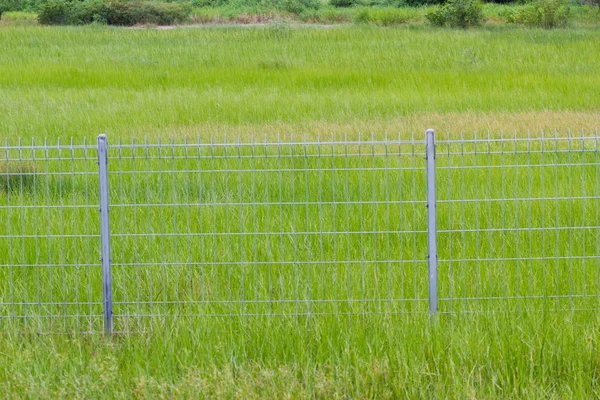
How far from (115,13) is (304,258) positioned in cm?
3740

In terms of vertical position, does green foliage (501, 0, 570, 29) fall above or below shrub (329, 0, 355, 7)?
below

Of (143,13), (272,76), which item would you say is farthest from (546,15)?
(272,76)

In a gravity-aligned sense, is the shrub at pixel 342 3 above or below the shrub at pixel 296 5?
above

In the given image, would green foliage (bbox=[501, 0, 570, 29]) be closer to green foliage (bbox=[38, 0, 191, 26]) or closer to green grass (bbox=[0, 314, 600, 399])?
green foliage (bbox=[38, 0, 191, 26])

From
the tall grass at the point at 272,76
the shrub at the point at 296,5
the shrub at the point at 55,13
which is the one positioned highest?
the shrub at the point at 296,5

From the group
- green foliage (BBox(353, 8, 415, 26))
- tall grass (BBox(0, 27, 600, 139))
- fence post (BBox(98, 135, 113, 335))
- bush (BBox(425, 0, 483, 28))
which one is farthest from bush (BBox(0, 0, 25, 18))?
fence post (BBox(98, 135, 113, 335))

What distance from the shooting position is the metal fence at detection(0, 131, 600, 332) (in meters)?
6.82

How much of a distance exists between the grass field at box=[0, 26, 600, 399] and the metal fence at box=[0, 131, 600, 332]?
0.11 ft

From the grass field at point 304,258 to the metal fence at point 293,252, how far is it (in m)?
0.03

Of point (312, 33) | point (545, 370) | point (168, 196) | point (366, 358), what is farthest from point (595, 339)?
point (312, 33)

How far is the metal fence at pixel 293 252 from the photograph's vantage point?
6.82m

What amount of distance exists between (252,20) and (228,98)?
2714cm

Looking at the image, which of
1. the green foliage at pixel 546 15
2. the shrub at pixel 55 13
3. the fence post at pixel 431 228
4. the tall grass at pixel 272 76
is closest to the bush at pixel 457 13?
the green foliage at pixel 546 15

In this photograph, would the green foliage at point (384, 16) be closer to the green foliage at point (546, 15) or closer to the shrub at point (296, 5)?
the shrub at point (296, 5)
